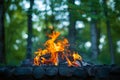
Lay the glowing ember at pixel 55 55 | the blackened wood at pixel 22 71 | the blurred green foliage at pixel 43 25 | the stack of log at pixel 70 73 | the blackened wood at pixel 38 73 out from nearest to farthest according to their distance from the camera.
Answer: the stack of log at pixel 70 73
the blackened wood at pixel 38 73
the blackened wood at pixel 22 71
the glowing ember at pixel 55 55
the blurred green foliage at pixel 43 25

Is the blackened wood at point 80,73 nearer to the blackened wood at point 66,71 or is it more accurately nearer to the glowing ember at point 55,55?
the blackened wood at point 66,71

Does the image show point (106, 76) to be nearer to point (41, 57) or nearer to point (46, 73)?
point (46, 73)

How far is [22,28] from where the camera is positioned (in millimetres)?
28859

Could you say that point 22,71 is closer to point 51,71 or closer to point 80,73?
point 51,71

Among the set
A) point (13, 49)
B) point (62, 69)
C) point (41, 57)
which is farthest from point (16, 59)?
point (62, 69)

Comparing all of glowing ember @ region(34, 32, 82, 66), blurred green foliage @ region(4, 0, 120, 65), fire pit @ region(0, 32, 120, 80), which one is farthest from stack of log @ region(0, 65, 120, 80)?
blurred green foliage @ region(4, 0, 120, 65)

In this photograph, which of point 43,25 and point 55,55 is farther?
point 43,25

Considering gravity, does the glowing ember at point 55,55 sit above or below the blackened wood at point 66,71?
above

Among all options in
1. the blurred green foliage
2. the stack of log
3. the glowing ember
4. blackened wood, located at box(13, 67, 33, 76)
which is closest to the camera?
the stack of log

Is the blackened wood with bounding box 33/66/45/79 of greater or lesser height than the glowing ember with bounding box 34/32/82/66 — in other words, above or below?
below

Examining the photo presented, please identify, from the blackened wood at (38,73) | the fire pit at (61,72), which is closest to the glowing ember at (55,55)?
the fire pit at (61,72)

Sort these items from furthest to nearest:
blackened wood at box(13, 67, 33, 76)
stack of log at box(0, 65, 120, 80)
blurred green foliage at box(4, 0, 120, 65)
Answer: blurred green foliage at box(4, 0, 120, 65), blackened wood at box(13, 67, 33, 76), stack of log at box(0, 65, 120, 80)

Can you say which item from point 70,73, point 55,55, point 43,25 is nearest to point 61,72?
point 70,73

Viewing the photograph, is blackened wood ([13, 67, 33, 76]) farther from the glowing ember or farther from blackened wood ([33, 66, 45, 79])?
the glowing ember
